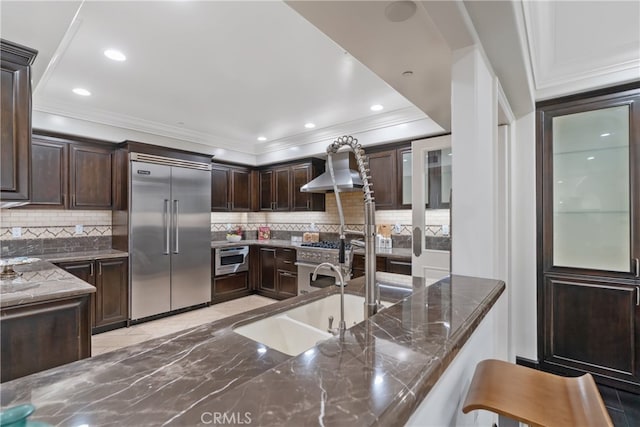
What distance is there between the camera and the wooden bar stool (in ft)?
3.01

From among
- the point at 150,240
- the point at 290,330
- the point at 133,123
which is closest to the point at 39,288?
the point at 290,330

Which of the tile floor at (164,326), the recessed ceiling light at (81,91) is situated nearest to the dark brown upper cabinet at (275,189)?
the tile floor at (164,326)

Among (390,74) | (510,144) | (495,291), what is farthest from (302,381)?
(510,144)

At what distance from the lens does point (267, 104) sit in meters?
3.54

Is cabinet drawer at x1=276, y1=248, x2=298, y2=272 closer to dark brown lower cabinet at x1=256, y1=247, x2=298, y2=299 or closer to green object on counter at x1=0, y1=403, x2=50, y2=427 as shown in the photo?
dark brown lower cabinet at x1=256, y1=247, x2=298, y2=299

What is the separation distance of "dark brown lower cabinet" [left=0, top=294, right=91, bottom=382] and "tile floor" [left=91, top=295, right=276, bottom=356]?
50.6 inches

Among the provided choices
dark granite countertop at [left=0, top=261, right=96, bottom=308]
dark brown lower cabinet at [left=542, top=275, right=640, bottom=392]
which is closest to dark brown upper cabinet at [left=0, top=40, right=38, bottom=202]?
dark granite countertop at [left=0, top=261, right=96, bottom=308]

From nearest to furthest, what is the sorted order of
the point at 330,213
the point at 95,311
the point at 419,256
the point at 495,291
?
the point at 495,291 → the point at 419,256 → the point at 95,311 → the point at 330,213

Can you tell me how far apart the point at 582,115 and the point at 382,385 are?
124 inches

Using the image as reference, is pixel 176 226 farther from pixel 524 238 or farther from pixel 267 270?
pixel 524 238

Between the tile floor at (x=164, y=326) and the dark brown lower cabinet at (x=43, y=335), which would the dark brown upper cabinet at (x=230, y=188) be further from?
the dark brown lower cabinet at (x=43, y=335)

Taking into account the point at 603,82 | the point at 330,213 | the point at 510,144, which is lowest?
the point at 330,213

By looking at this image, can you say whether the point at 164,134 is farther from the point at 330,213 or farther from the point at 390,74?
the point at 390,74
